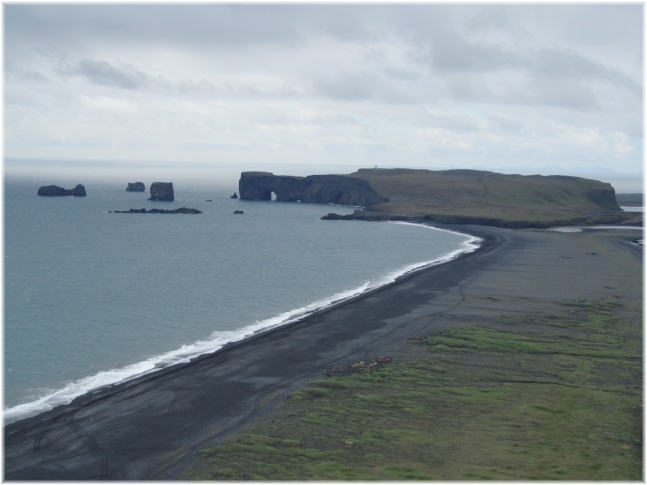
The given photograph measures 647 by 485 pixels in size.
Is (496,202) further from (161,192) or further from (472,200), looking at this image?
(161,192)

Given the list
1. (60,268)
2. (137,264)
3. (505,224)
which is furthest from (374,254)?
(505,224)

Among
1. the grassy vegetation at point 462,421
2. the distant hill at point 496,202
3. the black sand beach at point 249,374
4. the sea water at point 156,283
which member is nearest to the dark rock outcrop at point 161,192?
the distant hill at point 496,202

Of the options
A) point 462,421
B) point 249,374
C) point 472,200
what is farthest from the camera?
point 472,200

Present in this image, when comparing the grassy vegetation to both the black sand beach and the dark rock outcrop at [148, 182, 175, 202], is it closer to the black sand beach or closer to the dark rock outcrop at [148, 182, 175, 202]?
the black sand beach

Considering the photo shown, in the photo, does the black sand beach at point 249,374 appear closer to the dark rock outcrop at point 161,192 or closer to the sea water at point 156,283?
the sea water at point 156,283

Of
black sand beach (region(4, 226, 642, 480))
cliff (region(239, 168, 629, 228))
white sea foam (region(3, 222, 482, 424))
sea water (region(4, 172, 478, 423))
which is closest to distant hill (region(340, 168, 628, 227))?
cliff (region(239, 168, 629, 228))

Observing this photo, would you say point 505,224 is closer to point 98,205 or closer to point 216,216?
point 216,216

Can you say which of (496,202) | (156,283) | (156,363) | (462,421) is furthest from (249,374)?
(496,202)
